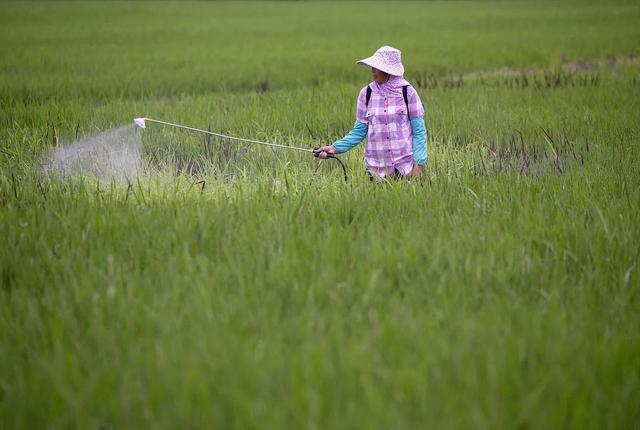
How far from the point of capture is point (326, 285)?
246cm

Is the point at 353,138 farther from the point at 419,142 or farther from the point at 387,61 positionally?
the point at 387,61

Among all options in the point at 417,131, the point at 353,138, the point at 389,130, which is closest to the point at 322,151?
the point at 353,138

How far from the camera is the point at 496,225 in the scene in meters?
3.08

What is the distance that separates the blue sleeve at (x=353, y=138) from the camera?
405cm

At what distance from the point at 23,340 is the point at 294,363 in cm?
85

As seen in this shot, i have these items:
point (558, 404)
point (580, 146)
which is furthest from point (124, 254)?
point (580, 146)

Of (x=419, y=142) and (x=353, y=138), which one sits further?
(x=353, y=138)

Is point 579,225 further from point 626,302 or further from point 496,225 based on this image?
point 626,302

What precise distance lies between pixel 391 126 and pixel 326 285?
168 cm

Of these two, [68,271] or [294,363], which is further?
[68,271]

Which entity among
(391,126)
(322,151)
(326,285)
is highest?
(391,126)

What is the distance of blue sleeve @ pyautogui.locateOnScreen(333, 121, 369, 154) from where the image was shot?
13.3 ft

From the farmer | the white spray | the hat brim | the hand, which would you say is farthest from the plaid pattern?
the white spray

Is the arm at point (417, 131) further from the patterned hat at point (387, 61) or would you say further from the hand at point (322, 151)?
the hand at point (322, 151)
